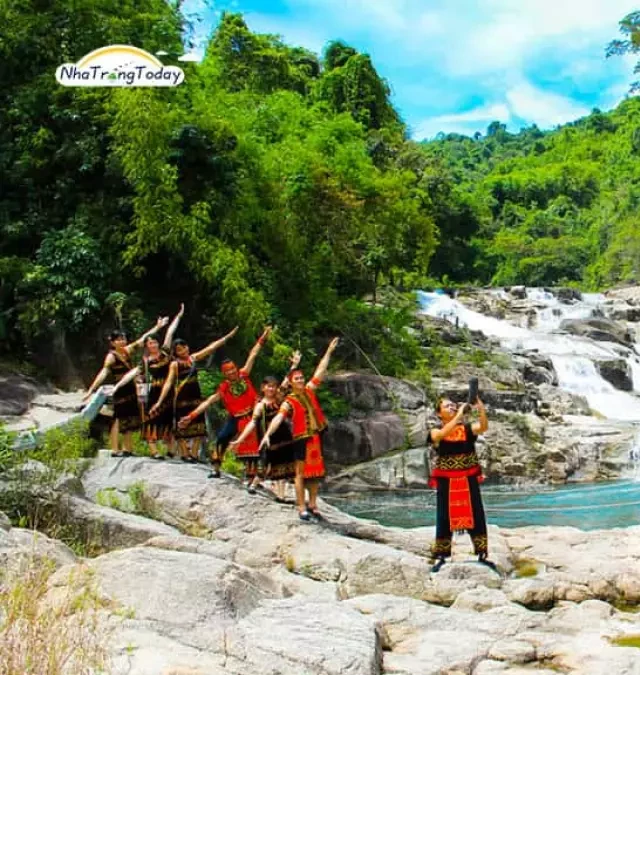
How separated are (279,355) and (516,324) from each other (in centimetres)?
707

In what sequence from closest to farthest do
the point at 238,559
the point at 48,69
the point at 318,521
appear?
the point at 238,559 → the point at 318,521 → the point at 48,69

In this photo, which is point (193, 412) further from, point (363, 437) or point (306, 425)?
point (363, 437)

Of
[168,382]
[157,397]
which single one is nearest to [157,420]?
[157,397]

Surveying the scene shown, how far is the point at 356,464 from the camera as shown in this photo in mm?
8617

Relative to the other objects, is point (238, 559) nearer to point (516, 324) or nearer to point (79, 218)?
point (79, 218)

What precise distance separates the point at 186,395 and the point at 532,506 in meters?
3.00

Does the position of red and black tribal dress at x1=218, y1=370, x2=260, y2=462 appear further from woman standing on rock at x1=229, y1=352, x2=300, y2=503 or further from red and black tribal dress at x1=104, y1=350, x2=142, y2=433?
red and black tribal dress at x1=104, y1=350, x2=142, y2=433

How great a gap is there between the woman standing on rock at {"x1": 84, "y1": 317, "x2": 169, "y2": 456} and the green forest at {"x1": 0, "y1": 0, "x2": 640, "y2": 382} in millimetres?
1685

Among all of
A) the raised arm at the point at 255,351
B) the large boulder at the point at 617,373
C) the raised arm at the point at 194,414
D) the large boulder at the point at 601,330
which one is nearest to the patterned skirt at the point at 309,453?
the raised arm at the point at 255,351

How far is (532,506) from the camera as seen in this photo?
24.1 ft

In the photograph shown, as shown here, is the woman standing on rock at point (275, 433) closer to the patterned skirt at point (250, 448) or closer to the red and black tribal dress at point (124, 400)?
the patterned skirt at point (250, 448)

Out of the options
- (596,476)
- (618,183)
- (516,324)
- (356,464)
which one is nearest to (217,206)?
(356,464)

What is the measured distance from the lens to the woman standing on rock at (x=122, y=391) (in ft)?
18.7

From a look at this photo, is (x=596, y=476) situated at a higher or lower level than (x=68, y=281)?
lower
